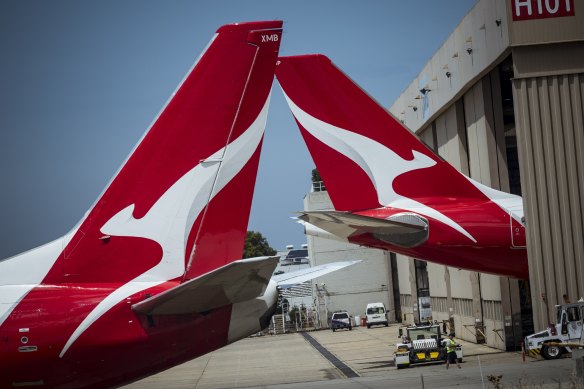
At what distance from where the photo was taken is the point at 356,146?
32219mm

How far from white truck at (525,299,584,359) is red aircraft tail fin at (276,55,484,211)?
5.33 m

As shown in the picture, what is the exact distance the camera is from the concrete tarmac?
25500mm

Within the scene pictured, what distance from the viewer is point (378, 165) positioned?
32.4 metres

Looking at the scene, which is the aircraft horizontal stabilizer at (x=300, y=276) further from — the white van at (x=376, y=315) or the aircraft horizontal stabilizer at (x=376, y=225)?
the white van at (x=376, y=315)

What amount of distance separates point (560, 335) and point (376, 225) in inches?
354

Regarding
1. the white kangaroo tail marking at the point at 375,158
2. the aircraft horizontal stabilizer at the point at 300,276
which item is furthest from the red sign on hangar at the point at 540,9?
the aircraft horizontal stabilizer at the point at 300,276

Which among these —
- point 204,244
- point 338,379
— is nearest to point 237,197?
point 204,244

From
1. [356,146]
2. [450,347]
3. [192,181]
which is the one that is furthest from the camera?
[450,347]

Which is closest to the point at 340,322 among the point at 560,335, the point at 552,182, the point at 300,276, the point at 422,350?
the point at 422,350

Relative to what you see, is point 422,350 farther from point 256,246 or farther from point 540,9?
point 256,246

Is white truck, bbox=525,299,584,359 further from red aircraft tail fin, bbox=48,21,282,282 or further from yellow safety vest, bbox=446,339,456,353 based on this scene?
red aircraft tail fin, bbox=48,21,282,282

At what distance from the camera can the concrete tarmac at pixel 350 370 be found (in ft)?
83.7

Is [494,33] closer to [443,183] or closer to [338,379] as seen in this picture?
[443,183]

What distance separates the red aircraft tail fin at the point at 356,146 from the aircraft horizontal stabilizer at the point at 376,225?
4.41 ft
